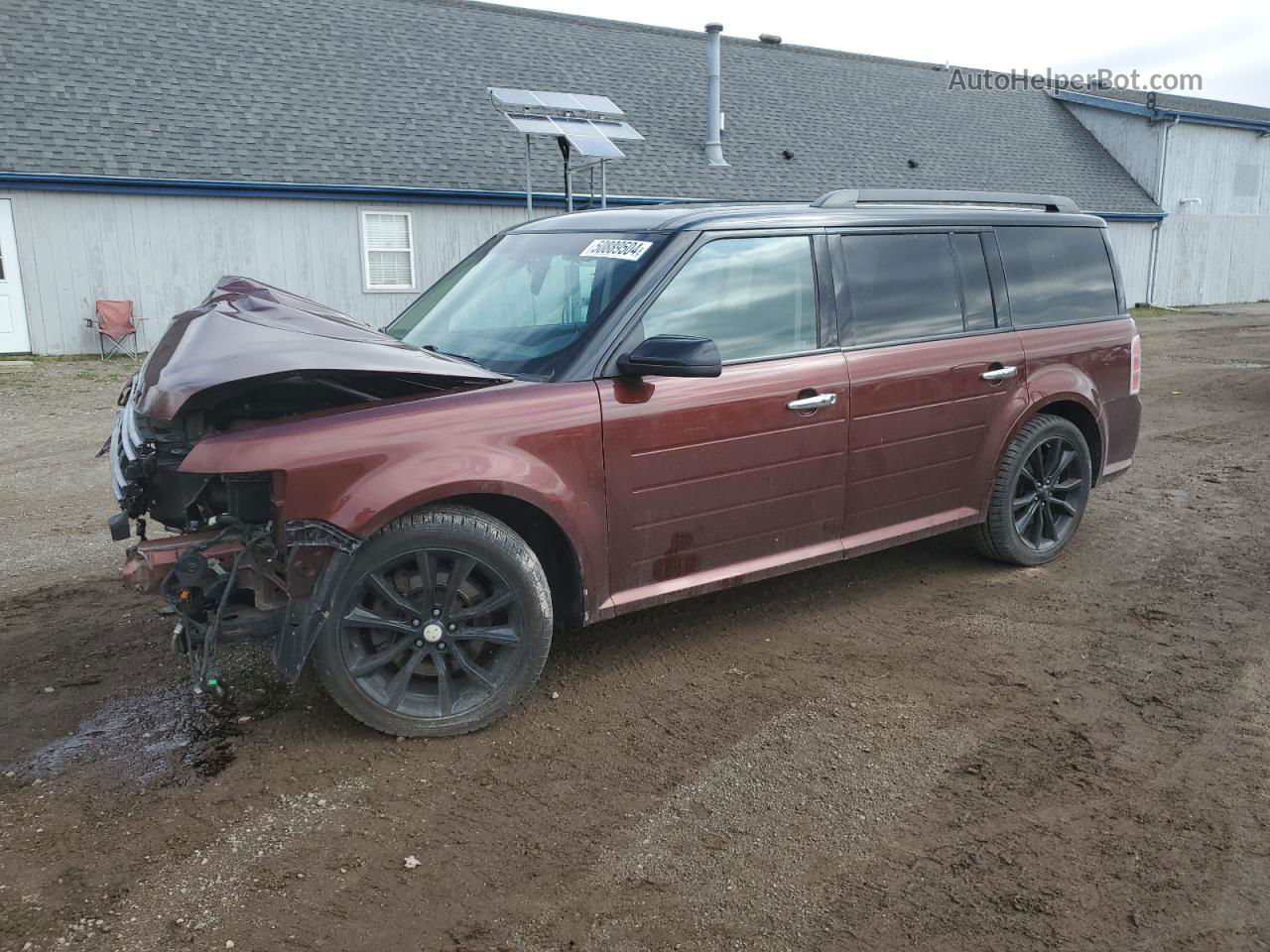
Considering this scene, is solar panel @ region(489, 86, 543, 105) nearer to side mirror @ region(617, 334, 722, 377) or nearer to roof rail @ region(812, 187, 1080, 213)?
roof rail @ region(812, 187, 1080, 213)

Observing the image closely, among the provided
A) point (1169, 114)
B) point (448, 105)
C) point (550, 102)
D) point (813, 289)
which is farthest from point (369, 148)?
point (1169, 114)

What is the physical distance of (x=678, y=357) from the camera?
3.69 m

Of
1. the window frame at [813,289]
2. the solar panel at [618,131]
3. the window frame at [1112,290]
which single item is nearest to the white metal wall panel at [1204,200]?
the solar panel at [618,131]

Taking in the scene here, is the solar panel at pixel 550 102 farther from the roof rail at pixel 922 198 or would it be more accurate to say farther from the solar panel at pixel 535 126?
the roof rail at pixel 922 198

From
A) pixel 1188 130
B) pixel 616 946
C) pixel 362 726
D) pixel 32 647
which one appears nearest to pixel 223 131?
pixel 32 647

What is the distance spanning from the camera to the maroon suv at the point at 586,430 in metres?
3.37

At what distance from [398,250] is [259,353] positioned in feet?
49.6

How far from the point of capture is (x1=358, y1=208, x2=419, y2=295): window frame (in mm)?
17391

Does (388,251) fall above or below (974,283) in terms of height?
above

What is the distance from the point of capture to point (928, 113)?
26.9 m

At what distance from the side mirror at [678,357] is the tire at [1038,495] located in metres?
2.20

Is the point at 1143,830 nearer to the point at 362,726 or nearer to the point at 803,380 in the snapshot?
the point at 803,380

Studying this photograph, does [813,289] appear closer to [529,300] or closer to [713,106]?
[529,300]

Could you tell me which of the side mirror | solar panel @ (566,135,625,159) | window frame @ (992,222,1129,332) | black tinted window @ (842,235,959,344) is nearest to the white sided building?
solar panel @ (566,135,625,159)
